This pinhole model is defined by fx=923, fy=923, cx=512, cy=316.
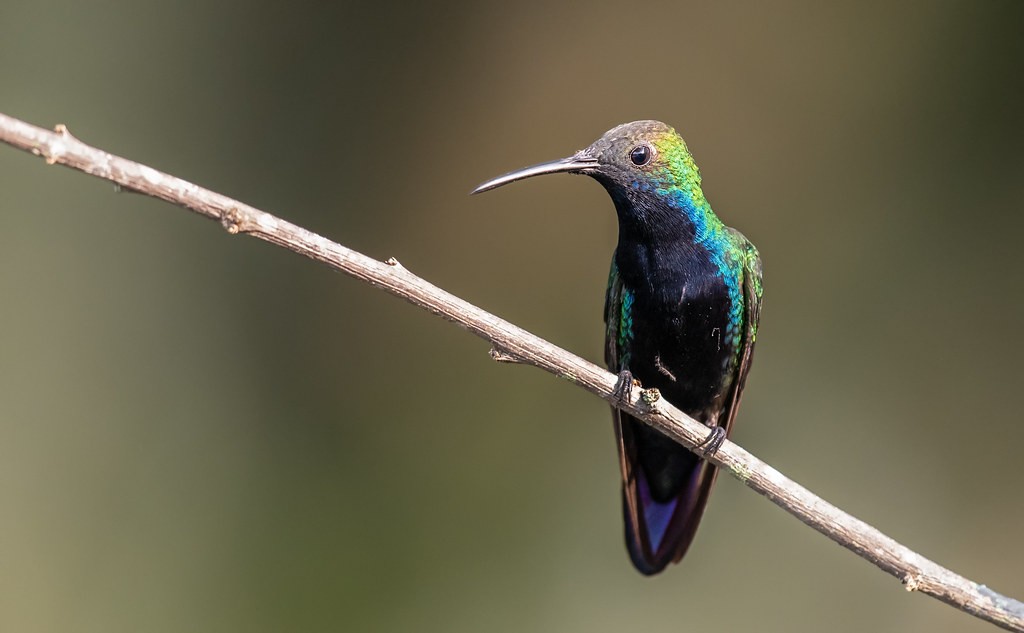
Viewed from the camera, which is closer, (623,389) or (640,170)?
(623,389)

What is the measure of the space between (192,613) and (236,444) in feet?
2.71

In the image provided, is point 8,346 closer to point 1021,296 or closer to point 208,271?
point 208,271

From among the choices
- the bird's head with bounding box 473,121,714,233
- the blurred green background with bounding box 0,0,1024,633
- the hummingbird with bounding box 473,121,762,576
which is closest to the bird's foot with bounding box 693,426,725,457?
the hummingbird with bounding box 473,121,762,576

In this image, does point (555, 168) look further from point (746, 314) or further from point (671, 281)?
point (746, 314)

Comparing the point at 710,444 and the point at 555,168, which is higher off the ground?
the point at 555,168

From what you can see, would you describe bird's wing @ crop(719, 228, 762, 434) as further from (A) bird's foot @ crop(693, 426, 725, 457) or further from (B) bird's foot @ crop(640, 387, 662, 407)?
(B) bird's foot @ crop(640, 387, 662, 407)

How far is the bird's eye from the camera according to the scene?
2619 mm

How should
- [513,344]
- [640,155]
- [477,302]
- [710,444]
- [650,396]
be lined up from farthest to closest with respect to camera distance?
[477,302] → [640,155] → [710,444] → [650,396] → [513,344]

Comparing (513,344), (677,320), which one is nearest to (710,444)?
(677,320)

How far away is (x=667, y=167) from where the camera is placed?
2664mm

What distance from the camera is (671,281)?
267 cm

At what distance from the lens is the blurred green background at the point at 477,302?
4.50 meters

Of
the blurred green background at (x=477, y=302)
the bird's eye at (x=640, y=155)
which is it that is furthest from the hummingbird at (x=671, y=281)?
the blurred green background at (x=477, y=302)

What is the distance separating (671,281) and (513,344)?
2.58ft
